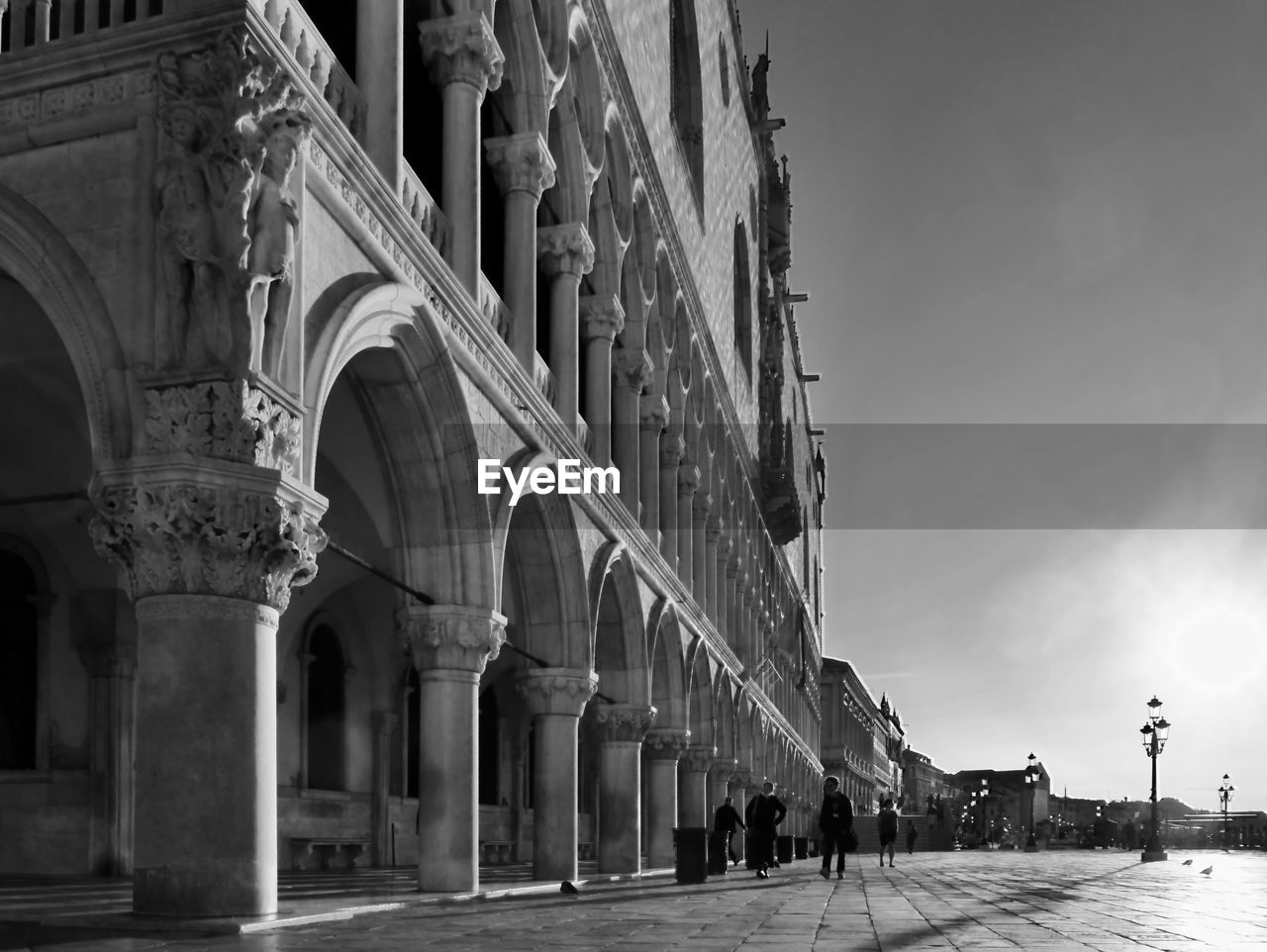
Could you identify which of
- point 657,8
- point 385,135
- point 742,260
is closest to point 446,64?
point 385,135

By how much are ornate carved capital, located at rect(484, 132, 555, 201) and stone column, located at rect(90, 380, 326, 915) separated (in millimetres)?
8364

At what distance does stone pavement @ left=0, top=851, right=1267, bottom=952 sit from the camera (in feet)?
28.2

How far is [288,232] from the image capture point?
10.2 metres

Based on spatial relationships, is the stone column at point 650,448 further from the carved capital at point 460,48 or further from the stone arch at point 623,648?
the carved capital at point 460,48

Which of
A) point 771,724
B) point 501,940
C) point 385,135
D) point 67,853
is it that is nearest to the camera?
point 501,940

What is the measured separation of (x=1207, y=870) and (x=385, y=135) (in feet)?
74.2

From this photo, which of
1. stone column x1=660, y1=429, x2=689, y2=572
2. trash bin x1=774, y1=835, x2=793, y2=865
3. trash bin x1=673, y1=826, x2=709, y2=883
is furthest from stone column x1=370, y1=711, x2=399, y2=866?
trash bin x1=774, y1=835, x2=793, y2=865

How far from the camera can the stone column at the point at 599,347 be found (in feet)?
74.2

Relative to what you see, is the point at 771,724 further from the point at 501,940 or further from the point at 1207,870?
the point at 501,940

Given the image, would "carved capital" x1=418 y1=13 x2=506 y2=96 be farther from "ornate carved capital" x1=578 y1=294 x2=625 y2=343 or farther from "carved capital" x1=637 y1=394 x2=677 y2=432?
"carved capital" x1=637 y1=394 x2=677 y2=432

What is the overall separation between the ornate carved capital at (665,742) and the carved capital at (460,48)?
46.9 feet

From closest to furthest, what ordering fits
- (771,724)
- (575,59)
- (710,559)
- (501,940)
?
1. (501,940)
2. (575,59)
3. (710,559)
4. (771,724)

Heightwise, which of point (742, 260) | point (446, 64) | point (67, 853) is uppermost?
point (742, 260)

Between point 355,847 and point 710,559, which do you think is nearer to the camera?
point 355,847
